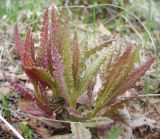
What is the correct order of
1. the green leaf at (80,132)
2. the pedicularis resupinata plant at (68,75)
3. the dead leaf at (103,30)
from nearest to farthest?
1. the green leaf at (80,132)
2. the pedicularis resupinata plant at (68,75)
3. the dead leaf at (103,30)

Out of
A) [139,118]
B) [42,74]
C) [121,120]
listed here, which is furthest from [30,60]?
[139,118]

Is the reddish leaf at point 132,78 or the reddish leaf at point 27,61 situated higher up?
the reddish leaf at point 27,61

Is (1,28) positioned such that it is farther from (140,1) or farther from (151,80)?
(140,1)

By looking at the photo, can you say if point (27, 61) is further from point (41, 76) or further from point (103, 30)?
point (103, 30)

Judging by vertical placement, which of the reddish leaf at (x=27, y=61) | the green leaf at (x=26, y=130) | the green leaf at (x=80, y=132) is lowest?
the green leaf at (x=26, y=130)

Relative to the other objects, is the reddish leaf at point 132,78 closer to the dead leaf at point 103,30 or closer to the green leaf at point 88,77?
the green leaf at point 88,77

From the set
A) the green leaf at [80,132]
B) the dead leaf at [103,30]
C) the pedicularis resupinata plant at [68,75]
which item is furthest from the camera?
the dead leaf at [103,30]

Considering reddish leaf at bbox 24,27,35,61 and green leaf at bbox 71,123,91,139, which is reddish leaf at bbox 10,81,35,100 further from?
green leaf at bbox 71,123,91,139

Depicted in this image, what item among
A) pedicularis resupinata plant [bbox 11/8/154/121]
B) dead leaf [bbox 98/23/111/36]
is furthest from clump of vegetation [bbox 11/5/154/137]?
dead leaf [bbox 98/23/111/36]

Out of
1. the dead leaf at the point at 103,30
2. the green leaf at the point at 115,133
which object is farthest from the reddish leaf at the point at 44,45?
the dead leaf at the point at 103,30
